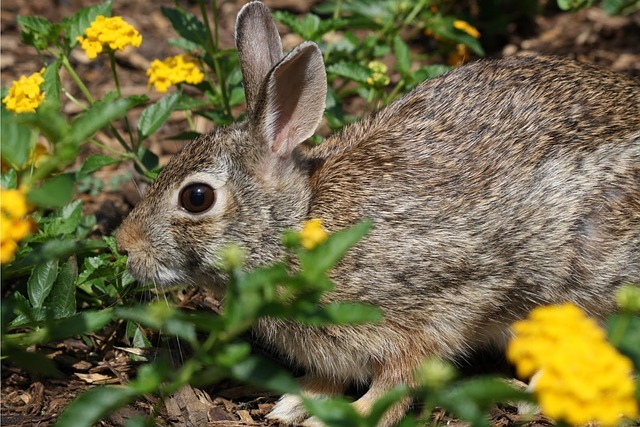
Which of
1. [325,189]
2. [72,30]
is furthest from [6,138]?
[72,30]

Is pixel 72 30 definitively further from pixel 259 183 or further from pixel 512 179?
pixel 512 179

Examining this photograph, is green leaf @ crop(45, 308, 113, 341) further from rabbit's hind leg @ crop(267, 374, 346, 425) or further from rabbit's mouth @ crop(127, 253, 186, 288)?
rabbit's hind leg @ crop(267, 374, 346, 425)

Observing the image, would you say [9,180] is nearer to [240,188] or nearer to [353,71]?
[240,188]

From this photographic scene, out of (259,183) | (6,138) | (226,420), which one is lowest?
(226,420)

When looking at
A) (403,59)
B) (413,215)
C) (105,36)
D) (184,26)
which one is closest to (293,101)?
(413,215)

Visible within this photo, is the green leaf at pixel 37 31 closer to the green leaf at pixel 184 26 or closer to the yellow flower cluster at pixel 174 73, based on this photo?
the yellow flower cluster at pixel 174 73

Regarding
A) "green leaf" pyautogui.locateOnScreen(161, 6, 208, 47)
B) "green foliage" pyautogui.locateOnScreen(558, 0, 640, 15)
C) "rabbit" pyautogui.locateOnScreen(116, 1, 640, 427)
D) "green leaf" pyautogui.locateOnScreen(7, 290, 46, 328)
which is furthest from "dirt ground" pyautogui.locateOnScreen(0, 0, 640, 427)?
"green leaf" pyautogui.locateOnScreen(161, 6, 208, 47)
